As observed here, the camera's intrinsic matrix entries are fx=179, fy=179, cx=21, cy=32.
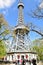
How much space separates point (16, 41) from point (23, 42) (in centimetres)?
220

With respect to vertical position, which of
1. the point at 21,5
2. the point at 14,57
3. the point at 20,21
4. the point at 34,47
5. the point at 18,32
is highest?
the point at 21,5

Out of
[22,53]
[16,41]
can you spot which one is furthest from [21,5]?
[22,53]

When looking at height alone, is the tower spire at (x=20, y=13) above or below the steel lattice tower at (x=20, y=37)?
above

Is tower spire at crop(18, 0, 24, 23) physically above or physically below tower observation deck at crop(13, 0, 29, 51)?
above

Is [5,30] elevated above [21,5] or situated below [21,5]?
below

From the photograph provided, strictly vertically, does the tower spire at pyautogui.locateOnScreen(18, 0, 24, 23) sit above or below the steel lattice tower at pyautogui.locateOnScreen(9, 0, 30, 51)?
above

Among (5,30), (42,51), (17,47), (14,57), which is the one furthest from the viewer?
(42,51)

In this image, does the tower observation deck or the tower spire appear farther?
the tower spire

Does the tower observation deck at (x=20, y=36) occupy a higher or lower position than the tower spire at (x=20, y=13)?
lower

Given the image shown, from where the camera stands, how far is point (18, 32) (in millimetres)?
56156

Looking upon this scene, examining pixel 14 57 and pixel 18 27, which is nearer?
pixel 14 57

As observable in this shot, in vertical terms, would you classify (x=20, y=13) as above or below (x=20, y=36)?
above

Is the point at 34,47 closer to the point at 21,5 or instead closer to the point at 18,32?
the point at 18,32

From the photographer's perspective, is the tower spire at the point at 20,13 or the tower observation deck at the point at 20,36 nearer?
the tower observation deck at the point at 20,36
